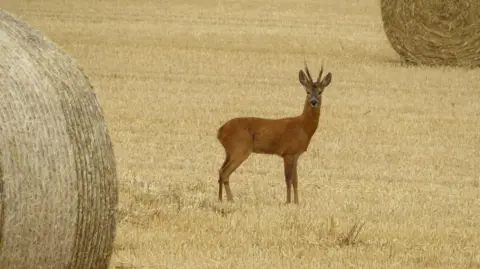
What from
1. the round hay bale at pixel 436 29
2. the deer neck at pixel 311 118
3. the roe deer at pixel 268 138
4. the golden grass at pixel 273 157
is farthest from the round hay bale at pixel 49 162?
the round hay bale at pixel 436 29

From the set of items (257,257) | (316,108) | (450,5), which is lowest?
(257,257)

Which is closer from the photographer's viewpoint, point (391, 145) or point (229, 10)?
point (391, 145)

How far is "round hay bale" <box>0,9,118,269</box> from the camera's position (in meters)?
5.26

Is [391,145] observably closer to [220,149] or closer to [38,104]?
[220,149]

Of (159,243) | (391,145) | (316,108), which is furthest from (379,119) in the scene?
(159,243)

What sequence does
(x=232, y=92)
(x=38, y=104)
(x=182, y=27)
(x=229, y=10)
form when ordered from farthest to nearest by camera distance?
(x=229, y=10)
(x=182, y=27)
(x=232, y=92)
(x=38, y=104)

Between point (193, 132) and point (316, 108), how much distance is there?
3747mm

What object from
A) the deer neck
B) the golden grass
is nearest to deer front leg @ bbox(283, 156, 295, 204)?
the golden grass

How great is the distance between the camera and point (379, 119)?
46.8ft

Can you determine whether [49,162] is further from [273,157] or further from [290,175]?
[273,157]

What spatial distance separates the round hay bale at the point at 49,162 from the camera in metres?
5.26

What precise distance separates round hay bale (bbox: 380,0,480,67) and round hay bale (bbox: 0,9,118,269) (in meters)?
13.8

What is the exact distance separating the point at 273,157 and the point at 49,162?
21.8 ft

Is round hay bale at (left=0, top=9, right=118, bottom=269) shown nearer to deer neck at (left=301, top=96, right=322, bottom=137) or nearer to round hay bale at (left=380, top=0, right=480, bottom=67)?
deer neck at (left=301, top=96, right=322, bottom=137)
